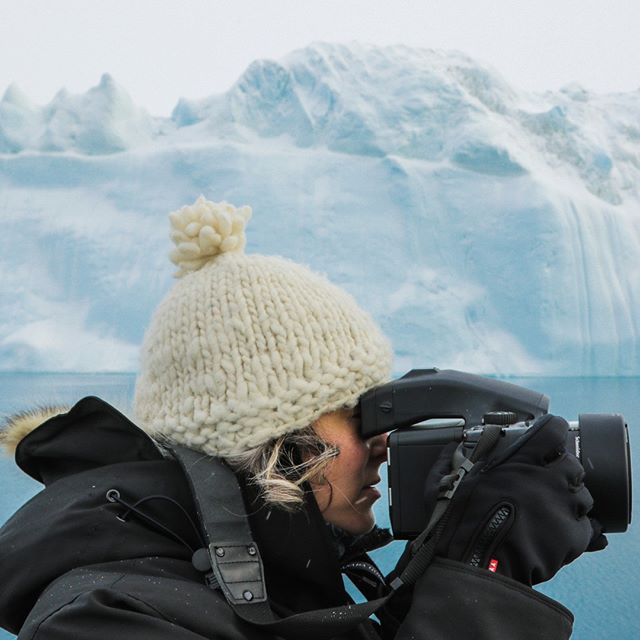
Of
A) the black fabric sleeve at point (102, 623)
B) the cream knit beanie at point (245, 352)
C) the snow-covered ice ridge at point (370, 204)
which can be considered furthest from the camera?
the snow-covered ice ridge at point (370, 204)

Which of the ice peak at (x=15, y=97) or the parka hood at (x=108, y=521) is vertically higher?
the parka hood at (x=108, y=521)

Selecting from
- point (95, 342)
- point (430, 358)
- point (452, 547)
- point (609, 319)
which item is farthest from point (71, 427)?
point (609, 319)

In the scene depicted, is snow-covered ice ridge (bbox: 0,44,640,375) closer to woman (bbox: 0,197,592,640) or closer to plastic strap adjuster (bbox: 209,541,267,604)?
woman (bbox: 0,197,592,640)

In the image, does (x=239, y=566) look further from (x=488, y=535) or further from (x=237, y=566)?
(x=488, y=535)

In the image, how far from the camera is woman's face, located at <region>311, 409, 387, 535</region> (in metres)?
0.54

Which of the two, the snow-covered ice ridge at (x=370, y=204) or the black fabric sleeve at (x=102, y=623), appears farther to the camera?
the snow-covered ice ridge at (x=370, y=204)

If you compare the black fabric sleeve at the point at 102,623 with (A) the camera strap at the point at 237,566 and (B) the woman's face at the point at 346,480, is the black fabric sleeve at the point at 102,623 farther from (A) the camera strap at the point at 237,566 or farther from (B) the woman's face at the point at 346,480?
(B) the woman's face at the point at 346,480

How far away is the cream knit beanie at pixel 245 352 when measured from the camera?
0.51 meters

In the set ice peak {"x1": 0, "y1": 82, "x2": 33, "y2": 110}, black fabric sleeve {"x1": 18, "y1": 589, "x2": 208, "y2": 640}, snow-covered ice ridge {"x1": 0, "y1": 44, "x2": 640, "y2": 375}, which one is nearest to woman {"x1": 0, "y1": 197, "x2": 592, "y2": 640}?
black fabric sleeve {"x1": 18, "y1": 589, "x2": 208, "y2": 640}

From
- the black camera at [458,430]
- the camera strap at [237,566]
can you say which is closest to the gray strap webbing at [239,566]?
the camera strap at [237,566]

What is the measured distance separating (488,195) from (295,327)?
7.48m

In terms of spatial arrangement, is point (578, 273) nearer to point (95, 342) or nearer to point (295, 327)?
point (95, 342)

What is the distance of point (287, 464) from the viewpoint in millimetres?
537

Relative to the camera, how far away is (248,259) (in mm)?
583
